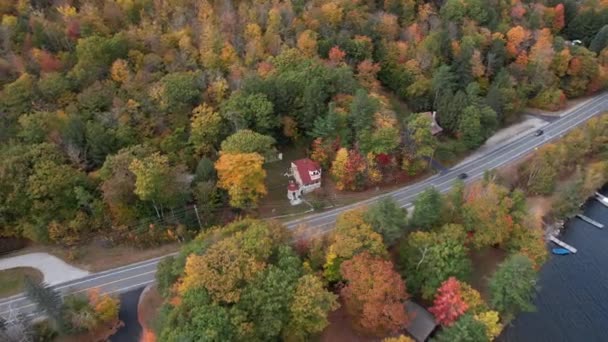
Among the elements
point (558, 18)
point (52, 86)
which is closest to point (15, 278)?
point (52, 86)

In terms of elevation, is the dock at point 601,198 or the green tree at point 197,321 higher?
the green tree at point 197,321

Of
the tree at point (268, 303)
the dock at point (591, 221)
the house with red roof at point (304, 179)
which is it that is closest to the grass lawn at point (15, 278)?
the tree at point (268, 303)

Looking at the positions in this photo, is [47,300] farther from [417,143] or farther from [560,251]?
A: [560,251]

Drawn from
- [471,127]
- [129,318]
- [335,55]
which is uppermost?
[335,55]

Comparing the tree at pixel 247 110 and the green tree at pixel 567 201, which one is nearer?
the tree at pixel 247 110

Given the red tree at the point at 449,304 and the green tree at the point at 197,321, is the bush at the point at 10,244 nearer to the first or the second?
the green tree at the point at 197,321

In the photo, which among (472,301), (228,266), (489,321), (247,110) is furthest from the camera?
(247,110)
